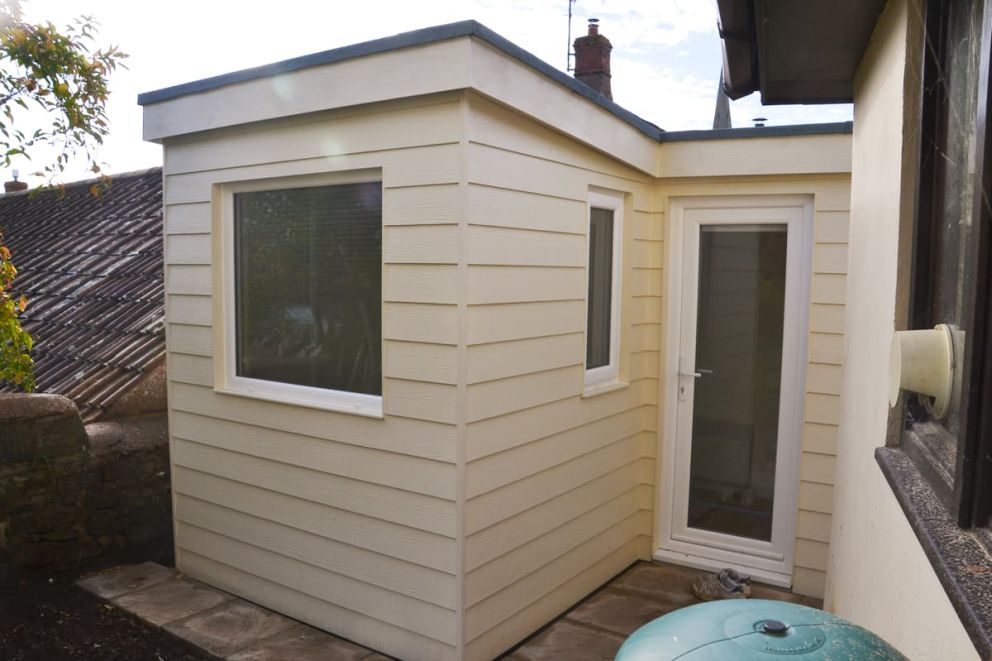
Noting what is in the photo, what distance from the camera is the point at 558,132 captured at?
13.2 ft

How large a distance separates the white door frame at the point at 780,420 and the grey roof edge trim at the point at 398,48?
892 mm

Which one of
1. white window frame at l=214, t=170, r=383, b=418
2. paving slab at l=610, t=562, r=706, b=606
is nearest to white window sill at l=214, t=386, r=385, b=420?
white window frame at l=214, t=170, r=383, b=418

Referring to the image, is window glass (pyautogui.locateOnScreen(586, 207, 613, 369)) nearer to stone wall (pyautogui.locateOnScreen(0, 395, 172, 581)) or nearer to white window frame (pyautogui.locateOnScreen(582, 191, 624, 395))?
white window frame (pyautogui.locateOnScreen(582, 191, 624, 395))

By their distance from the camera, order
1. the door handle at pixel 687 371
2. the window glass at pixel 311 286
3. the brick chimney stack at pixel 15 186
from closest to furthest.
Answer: the window glass at pixel 311 286
the door handle at pixel 687 371
the brick chimney stack at pixel 15 186

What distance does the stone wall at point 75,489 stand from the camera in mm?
4418

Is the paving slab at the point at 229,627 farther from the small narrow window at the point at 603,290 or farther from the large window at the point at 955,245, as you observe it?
the large window at the point at 955,245

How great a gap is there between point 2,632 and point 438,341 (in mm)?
2752

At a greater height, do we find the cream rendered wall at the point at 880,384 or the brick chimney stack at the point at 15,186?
the brick chimney stack at the point at 15,186

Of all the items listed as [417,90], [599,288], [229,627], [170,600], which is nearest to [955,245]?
[417,90]

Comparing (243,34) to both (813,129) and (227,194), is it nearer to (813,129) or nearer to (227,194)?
(227,194)

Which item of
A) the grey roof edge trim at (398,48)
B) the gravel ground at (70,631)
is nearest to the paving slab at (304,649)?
the gravel ground at (70,631)

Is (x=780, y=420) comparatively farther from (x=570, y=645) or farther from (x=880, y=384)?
(x=880, y=384)

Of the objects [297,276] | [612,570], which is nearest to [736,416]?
[612,570]

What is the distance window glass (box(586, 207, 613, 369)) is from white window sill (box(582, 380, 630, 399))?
0.12m
